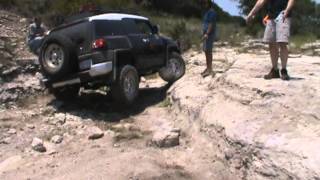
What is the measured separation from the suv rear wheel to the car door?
0.56 meters

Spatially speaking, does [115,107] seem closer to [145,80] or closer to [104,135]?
[104,135]

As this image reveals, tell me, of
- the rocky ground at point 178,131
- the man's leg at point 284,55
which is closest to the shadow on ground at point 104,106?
the rocky ground at point 178,131

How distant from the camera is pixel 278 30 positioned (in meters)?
8.50

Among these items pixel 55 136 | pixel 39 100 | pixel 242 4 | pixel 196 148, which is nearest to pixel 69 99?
pixel 39 100

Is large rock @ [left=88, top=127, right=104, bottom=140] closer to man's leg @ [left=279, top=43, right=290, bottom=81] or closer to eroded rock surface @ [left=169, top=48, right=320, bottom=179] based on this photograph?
eroded rock surface @ [left=169, top=48, right=320, bottom=179]

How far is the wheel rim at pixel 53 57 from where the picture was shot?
10859 mm

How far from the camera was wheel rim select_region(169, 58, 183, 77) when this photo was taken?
13267 millimetres

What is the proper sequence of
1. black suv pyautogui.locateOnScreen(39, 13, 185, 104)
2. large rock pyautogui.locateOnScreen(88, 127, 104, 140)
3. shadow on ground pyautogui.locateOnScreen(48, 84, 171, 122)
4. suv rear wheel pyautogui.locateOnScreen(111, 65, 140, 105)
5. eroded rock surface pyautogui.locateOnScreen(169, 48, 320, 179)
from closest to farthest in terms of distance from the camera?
eroded rock surface pyautogui.locateOnScreen(169, 48, 320, 179), large rock pyautogui.locateOnScreen(88, 127, 104, 140), black suv pyautogui.locateOnScreen(39, 13, 185, 104), suv rear wheel pyautogui.locateOnScreen(111, 65, 140, 105), shadow on ground pyautogui.locateOnScreen(48, 84, 171, 122)

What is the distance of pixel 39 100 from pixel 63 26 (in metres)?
1.87

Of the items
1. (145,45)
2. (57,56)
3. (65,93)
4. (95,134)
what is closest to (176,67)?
(145,45)

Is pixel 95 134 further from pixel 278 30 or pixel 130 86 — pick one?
pixel 278 30

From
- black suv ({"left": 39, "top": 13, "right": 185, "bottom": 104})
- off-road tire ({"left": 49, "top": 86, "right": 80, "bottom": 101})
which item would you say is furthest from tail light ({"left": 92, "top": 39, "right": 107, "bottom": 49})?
off-road tire ({"left": 49, "top": 86, "right": 80, "bottom": 101})

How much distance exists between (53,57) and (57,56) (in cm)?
10

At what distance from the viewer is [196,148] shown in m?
8.49
